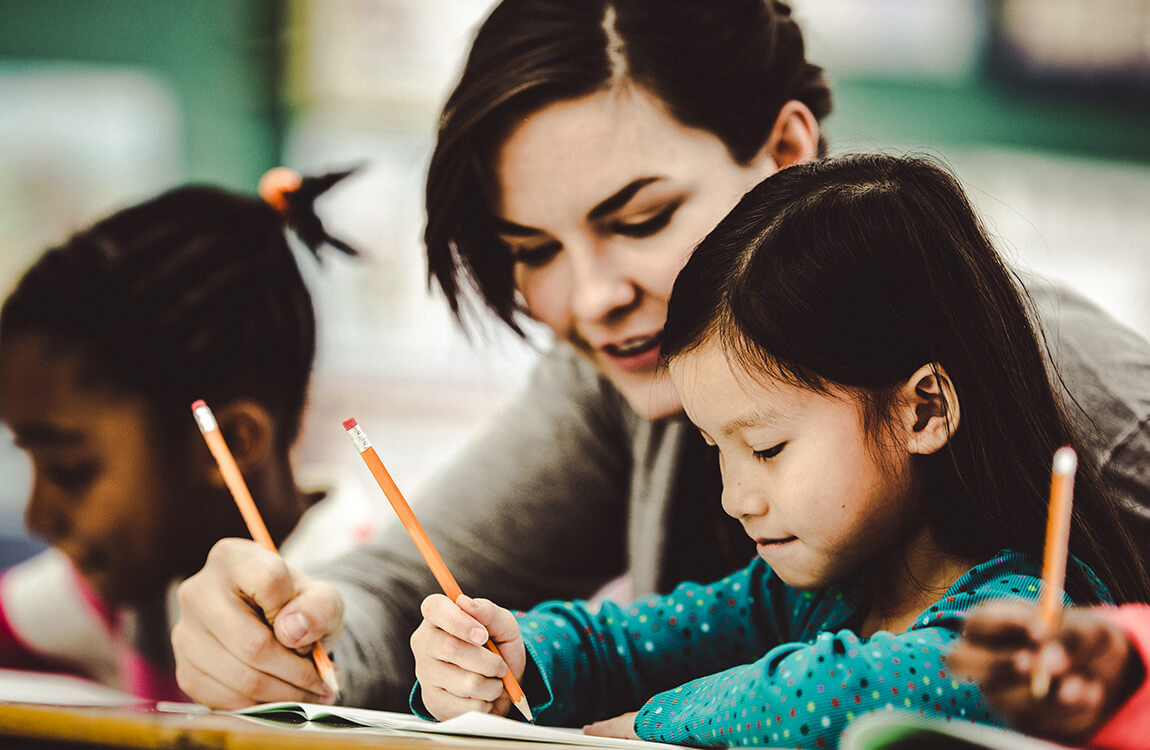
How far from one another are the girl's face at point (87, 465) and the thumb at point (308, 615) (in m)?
0.44

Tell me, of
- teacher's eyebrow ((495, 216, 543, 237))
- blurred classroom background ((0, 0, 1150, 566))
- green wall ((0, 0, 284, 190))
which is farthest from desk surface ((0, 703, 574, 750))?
green wall ((0, 0, 284, 190))

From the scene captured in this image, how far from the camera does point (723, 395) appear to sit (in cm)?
48

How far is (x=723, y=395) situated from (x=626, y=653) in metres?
0.19

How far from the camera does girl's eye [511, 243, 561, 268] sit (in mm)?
656

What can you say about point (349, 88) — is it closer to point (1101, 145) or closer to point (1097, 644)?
point (1101, 145)

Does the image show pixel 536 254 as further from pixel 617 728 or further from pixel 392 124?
pixel 392 124

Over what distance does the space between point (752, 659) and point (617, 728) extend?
5.0 inches

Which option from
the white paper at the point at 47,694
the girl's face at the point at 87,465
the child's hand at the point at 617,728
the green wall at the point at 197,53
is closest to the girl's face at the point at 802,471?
the child's hand at the point at 617,728

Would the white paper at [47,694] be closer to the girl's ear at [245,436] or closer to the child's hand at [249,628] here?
the child's hand at [249,628]

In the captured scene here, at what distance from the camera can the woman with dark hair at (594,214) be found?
0.56m

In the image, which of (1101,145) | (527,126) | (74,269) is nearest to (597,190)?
(527,126)

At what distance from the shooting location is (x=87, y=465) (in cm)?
91

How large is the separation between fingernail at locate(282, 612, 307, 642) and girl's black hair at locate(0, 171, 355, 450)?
48 cm

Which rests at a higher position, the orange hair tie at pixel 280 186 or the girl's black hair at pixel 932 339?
the girl's black hair at pixel 932 339
